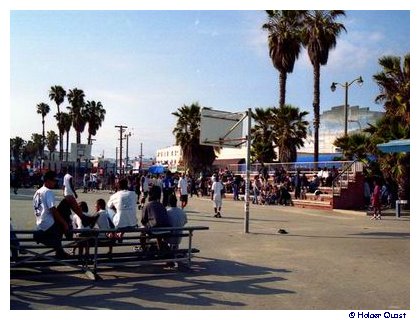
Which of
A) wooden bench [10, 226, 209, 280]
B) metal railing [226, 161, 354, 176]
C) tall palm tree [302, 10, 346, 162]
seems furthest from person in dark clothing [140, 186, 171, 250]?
tall palm tree [302, 10, 346, 162]

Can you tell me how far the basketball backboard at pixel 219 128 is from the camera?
1500cm

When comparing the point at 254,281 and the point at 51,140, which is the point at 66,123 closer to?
the point at 51,140

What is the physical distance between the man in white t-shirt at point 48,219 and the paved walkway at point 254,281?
650mm

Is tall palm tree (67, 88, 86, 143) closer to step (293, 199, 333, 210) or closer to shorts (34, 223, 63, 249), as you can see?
step (293, 199, 333, 210)

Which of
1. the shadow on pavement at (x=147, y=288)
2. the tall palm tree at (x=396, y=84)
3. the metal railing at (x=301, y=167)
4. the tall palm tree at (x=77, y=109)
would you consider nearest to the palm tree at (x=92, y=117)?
the tall palm tree at (x=77, y=109)

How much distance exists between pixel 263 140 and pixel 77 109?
132ft

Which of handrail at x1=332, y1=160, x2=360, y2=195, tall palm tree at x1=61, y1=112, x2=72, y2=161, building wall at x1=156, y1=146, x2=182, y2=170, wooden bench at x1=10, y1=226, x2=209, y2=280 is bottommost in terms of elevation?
wooden bench at x1=10, y1=226, x2=209, y2=280

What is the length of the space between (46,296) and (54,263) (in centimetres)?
115

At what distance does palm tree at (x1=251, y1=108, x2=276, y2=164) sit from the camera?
1426 inches

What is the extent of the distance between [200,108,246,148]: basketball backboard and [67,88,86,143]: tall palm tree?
56099 millimetres

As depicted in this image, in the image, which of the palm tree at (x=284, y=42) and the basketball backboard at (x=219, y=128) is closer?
the basketball backboard at (x=219, y=128)

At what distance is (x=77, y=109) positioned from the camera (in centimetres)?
6950

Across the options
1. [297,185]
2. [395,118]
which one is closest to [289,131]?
[297,185]

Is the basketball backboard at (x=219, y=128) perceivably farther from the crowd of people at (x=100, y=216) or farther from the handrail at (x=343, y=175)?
the handrail at (x=343, y=175)
